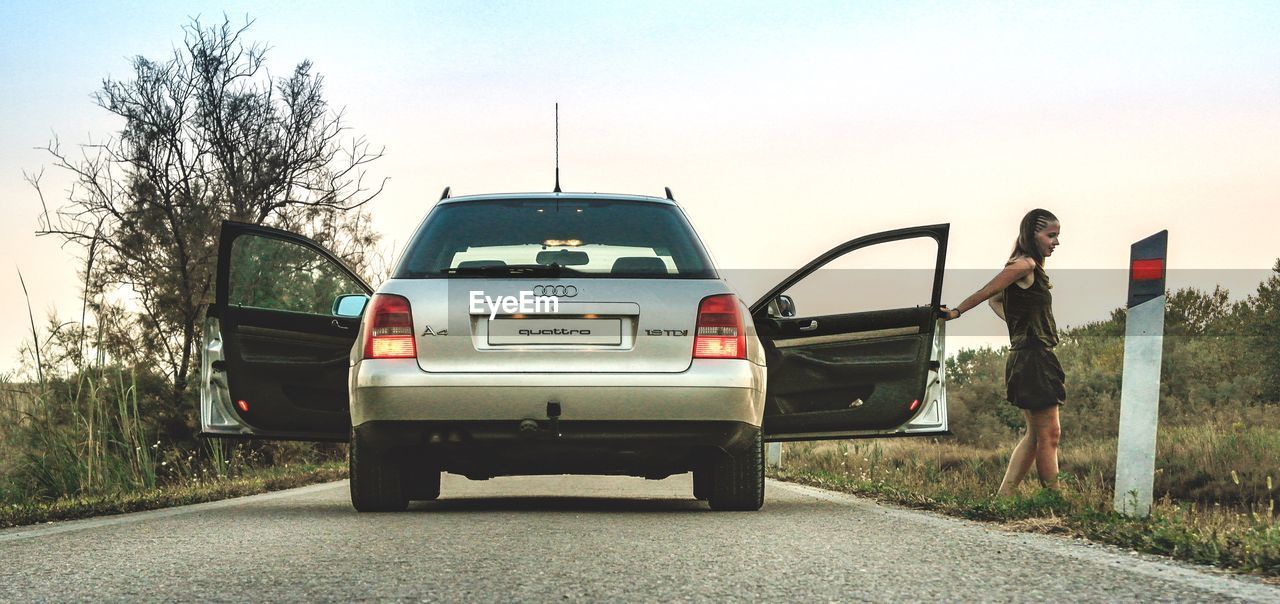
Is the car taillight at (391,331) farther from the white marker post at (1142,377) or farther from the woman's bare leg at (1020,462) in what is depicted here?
the woman's bare leg at (1020,462)

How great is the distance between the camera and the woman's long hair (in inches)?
290

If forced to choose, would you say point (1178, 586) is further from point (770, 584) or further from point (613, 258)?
point (613, 258)

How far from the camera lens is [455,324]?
6.25 metres

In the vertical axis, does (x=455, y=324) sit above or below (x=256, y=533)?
above

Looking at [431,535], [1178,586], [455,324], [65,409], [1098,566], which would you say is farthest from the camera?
[65,409]

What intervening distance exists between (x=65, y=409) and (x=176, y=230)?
16146 millimetres

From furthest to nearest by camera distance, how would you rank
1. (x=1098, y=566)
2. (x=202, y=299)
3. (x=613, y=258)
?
(x=202, y=299)
(x=613, y=258)
(x=1098, y=566)

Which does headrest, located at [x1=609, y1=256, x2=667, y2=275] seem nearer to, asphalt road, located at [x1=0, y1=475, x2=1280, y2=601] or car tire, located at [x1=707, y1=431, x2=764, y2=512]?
car tire, located at [x1=707, y1=431, x2=764, y2=512]

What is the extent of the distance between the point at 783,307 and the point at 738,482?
1023mm

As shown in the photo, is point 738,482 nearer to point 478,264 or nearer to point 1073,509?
point 1073,509

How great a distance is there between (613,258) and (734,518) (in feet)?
5.00

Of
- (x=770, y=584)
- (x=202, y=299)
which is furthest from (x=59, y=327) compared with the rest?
(x=202, y=299)

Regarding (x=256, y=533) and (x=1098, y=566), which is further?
(x=256, y=533)

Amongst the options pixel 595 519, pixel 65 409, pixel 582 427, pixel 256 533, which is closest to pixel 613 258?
pixel 582 427
